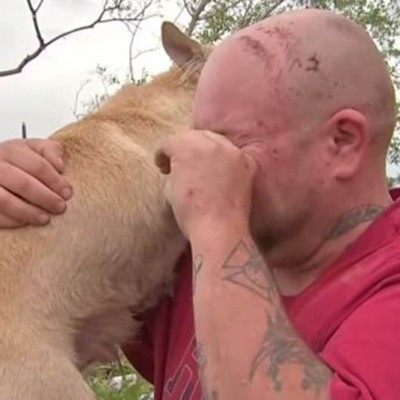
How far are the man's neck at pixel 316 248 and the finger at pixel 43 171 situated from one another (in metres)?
0.68

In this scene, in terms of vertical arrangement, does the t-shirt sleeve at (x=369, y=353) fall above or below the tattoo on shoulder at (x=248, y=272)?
below

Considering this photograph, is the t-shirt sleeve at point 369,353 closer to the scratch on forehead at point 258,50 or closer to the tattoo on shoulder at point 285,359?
the tattoo on shoulder at point 285,359

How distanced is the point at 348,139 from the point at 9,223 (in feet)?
3.30

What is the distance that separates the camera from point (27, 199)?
2.37 metres

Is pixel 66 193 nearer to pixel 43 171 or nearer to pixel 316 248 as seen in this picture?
pixel 43 171

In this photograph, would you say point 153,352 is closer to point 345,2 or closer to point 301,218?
point 301,218

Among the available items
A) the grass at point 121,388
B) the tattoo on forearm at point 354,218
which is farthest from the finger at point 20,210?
the grass at point 121,388

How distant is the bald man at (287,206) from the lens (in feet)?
5.00

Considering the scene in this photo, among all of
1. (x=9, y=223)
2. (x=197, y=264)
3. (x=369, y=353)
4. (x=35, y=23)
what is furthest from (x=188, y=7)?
(x=369, y=353)

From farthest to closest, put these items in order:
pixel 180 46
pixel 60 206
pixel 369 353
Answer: pixel 180 46 → pixel 60 206 → pixel 369 353

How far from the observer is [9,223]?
8.13 feet

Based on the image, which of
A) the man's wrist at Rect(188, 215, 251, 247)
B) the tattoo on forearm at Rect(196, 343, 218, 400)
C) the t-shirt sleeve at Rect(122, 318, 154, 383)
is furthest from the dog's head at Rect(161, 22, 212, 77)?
the tattoo on forearm at Rect(196, 343, 218, 400)

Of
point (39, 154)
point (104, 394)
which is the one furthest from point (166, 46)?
point (104, 394)

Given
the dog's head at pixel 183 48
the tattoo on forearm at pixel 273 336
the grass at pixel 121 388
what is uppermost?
the dog's head at pixel 183 48
